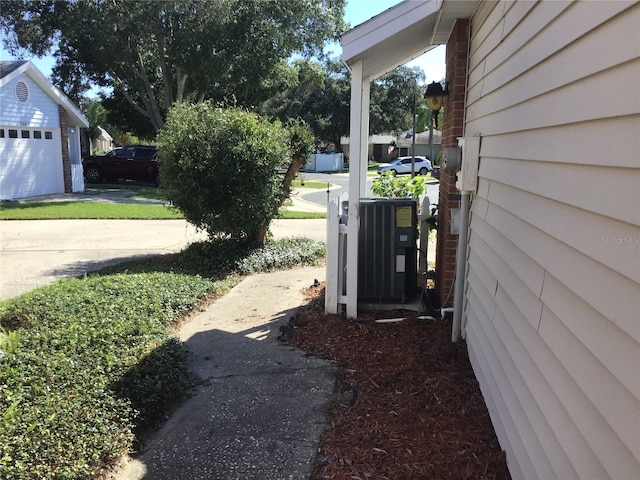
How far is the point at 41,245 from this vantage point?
901 centimetres

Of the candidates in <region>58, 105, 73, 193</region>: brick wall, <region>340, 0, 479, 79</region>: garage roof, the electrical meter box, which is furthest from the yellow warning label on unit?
<region>58, 105, 73, 193</region>: brick wall

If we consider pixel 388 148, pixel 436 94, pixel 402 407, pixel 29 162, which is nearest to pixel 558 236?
pixel 402 407

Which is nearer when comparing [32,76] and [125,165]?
[32,76]

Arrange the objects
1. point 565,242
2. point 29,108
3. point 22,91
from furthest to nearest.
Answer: point 29,108
point 22,91
point 565,242

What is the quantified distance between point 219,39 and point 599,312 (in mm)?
19584

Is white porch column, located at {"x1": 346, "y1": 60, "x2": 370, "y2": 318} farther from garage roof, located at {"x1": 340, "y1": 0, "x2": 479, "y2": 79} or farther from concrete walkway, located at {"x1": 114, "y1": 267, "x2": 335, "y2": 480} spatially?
concrete walkway, located at {"x1": 114, "y1": 267, "x2": 335, "y2": 480}

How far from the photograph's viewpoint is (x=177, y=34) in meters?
18.8

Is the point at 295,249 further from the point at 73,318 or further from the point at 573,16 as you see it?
the point at 573,16

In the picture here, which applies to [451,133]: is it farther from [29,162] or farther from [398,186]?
[29,162]

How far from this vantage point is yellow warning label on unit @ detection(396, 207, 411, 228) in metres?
5.09

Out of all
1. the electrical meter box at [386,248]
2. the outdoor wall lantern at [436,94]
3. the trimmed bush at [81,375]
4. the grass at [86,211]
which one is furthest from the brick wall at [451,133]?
the grass at [86,211]

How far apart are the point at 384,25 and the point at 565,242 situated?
114 inches

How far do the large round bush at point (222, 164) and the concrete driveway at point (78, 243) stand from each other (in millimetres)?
774

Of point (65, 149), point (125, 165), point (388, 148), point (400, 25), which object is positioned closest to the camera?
point (400, 25)
